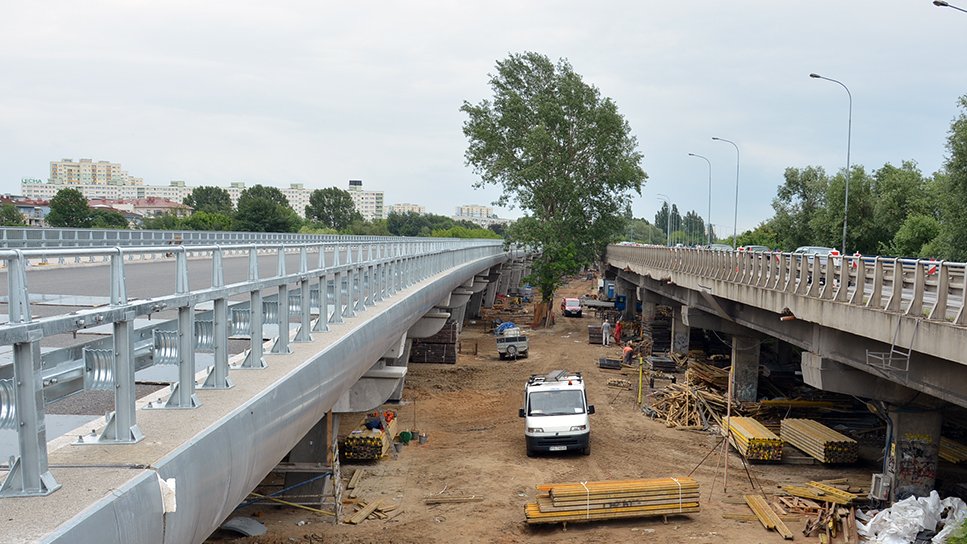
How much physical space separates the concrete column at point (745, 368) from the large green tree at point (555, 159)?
85.3 feet

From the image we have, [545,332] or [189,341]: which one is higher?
[189,341]

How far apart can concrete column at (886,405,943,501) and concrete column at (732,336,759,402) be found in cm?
1315

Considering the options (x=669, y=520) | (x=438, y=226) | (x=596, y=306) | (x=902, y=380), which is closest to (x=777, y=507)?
(x=669, y=520)

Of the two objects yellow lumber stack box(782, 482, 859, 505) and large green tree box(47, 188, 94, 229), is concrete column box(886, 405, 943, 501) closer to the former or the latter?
yellow lumber stack box(782, 482, 859, 505)

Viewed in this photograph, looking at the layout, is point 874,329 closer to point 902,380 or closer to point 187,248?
point 902,380

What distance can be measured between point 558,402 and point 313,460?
903 cm

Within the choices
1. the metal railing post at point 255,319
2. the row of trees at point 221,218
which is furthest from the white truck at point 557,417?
the row of trees at point 221,218

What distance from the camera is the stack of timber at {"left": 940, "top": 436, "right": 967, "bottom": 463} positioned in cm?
2181

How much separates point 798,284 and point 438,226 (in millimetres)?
136698

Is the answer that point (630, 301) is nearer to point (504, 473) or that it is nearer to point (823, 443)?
point (823, 443)

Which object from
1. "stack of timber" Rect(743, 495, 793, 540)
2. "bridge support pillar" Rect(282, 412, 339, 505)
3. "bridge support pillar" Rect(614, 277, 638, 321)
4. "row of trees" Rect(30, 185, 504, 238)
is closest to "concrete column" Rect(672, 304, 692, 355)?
"bridge support pillar" Rect(614, 277, 638, 321)

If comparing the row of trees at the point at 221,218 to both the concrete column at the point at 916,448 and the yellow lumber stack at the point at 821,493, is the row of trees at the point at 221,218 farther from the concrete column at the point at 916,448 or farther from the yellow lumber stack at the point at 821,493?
the concrete column at the point at 916,448

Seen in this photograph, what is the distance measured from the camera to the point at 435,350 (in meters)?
40.9

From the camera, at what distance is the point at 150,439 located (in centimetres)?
523
